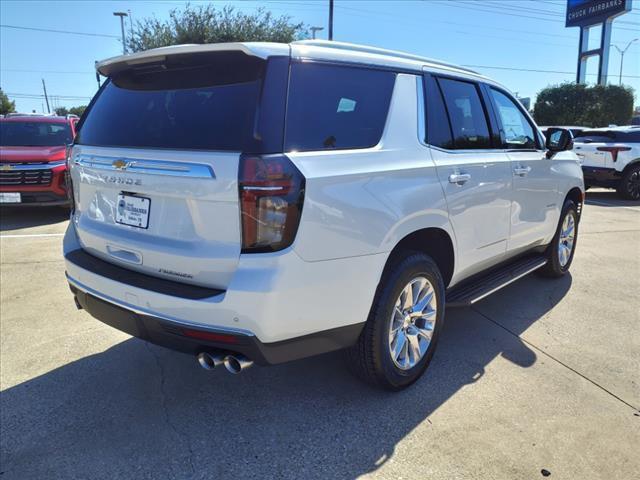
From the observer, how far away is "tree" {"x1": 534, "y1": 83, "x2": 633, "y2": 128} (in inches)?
1094

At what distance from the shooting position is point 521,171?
388cm

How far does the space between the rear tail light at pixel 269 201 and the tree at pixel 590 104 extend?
101 ft

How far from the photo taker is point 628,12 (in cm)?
3014

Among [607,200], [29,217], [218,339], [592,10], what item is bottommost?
[607,200]

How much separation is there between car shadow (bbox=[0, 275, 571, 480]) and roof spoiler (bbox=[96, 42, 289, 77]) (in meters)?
1.87

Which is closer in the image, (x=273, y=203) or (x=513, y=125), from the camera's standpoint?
→ (x=273, y=203)

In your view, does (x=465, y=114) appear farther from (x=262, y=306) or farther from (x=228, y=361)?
(x=228, y=361)

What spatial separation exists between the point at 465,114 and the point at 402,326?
1.57 m

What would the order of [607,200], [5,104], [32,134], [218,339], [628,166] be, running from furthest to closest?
[5,104], [607,200], [628,166], [32,134], [218,339]

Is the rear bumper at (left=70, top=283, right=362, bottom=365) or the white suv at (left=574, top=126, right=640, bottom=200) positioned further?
the white suv at (left=574, top=126, right=640, bottom=200)

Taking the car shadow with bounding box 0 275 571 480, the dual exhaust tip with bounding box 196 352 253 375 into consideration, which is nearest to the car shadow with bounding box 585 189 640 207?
the car shadow with bounding box 0 275 571 480

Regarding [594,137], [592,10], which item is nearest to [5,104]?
[592,10]

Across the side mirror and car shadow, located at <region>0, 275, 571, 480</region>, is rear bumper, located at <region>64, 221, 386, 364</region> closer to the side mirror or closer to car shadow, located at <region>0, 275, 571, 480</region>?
car shadow, located at <region>0, 275, 571, 480</region>

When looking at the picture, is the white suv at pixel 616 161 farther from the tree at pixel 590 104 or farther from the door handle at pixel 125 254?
the tree at pixel 590 104
